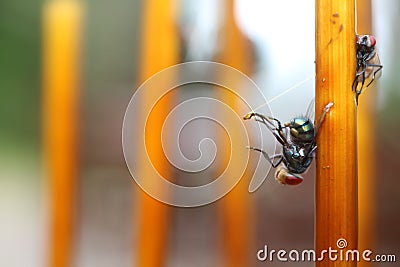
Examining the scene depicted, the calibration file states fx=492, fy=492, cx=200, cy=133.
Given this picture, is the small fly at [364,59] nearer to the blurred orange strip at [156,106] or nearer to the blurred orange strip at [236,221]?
the blurred orange strip at [236,221]

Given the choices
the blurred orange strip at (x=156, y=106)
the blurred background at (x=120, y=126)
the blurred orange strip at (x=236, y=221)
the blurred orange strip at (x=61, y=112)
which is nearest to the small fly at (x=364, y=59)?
the blurred background at (x=120, y=126)

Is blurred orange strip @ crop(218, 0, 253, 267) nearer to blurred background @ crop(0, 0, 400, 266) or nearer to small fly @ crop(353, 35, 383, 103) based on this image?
blurred background @ crop(0, 0, 400, 266)

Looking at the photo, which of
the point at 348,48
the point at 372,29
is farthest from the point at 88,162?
the point at 372,29

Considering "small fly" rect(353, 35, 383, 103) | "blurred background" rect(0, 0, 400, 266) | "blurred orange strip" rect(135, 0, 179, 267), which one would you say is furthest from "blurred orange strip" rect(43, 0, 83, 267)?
"small fly" rect(353, 35, 383, 103)

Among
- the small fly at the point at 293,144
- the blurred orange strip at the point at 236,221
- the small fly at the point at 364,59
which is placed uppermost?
the small fly at the point at 364,59

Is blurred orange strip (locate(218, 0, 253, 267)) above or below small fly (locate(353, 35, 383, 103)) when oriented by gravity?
below

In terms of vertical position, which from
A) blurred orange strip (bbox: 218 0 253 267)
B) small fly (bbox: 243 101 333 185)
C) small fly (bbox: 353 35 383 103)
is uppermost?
small fly (bbox: 353 35 383 103)

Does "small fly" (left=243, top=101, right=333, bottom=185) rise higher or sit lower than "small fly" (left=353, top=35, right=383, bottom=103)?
lower

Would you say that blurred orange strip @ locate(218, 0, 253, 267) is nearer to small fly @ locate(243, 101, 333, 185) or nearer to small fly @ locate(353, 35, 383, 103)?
small fly @ locate(243, 101, 333, 185)
